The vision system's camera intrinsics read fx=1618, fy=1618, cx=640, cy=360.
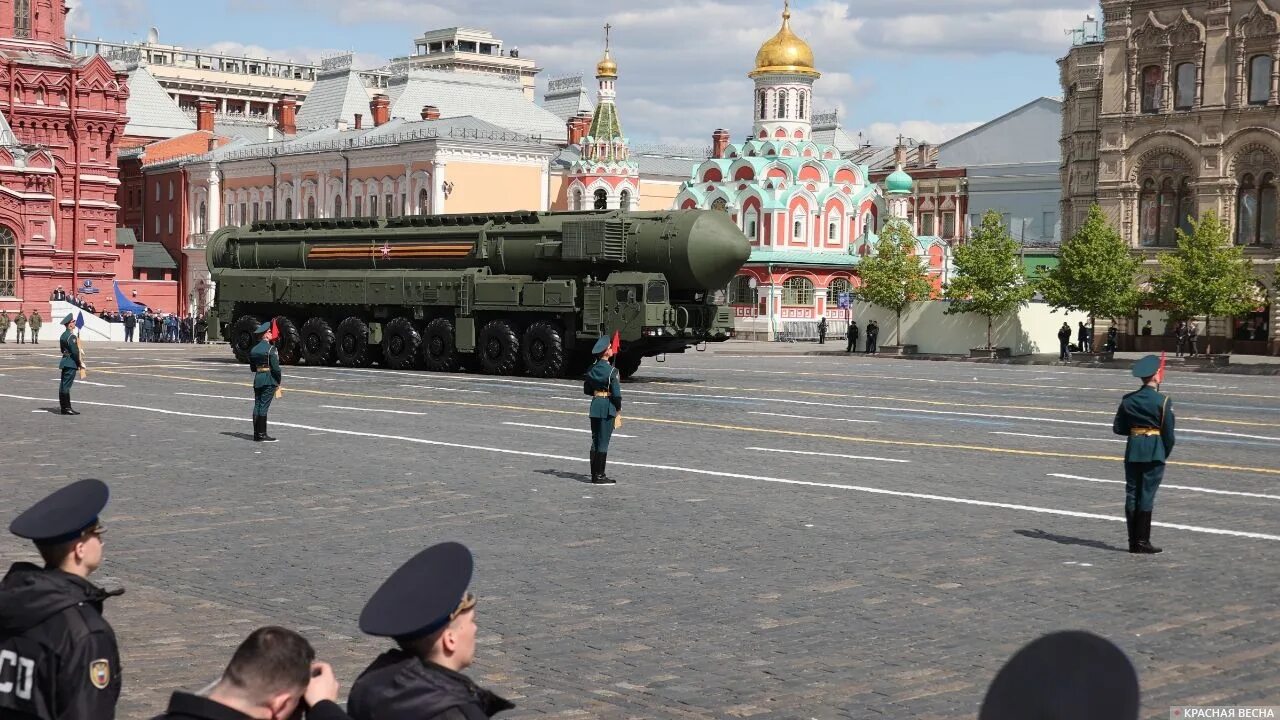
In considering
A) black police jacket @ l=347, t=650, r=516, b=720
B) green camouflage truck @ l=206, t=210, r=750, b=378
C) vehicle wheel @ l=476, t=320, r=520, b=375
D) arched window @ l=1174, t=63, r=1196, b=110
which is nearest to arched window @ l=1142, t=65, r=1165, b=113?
arched window @ l=1174, t=63, r=1196, b=110

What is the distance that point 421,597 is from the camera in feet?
14.1

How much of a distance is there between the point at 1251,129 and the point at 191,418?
160 feet

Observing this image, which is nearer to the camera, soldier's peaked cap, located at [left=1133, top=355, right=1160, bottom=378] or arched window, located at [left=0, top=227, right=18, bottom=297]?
soldier's peaked cap, located at [left=1133, top=355, right=1160, bottom=378]

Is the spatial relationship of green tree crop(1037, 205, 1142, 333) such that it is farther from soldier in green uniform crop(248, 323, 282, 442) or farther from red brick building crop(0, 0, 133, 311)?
red brick building crop(0, 0, 133, 311)

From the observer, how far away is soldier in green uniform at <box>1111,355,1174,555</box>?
43.7ft

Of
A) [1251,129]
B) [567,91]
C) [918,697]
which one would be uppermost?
[567,91]

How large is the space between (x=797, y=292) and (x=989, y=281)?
906 inches

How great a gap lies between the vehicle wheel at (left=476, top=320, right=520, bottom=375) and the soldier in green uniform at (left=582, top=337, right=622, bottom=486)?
20.8 m

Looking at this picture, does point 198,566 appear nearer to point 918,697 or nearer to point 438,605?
point 918,697

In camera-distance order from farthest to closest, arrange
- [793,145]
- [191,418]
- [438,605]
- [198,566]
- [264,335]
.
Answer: [793,145], [191,418], [264,335], [198,566], [438,605]

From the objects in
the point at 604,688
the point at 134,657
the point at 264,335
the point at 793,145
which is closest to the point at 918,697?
the point at 604,688

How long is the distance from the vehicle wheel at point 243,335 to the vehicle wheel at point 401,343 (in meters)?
4.62

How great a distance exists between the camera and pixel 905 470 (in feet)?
62.6

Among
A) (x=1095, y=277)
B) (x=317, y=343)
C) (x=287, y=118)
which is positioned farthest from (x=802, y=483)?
(x=287, y=118)
